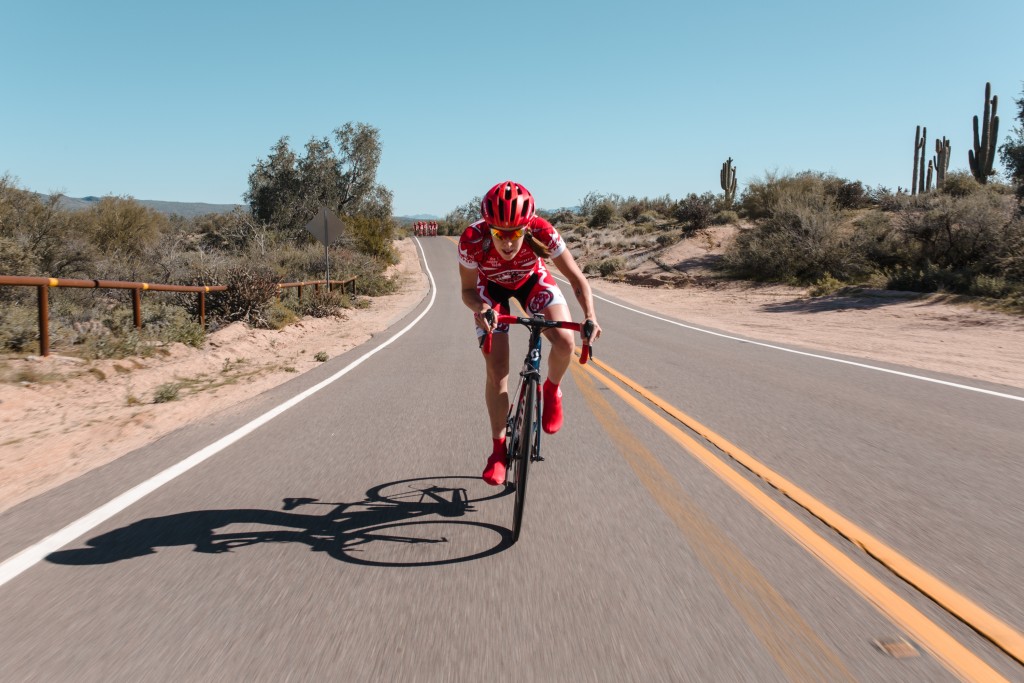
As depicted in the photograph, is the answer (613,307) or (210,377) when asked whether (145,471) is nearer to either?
(210,377)

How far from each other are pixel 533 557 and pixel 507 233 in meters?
1.85

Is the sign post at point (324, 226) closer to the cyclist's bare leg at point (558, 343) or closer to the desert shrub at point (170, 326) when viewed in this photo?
the desert shrub at point (170, 326)

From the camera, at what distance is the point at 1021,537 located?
3.67 meters

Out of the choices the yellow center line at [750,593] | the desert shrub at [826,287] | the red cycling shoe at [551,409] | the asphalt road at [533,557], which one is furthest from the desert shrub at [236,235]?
the yellow center line at [750,593]

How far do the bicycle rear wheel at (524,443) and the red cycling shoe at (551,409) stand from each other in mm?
119

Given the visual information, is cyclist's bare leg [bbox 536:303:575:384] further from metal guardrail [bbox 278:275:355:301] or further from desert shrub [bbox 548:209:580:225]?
desert shrub [bbox 548:209:580:225]

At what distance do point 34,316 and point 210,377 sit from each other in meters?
2.55

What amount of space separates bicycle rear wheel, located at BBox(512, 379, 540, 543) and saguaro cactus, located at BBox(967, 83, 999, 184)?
114 feet

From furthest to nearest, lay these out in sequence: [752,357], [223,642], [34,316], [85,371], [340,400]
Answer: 1. [752,357]
2. [34,316]
3. [85,371]
4. [340,400]
5. [223,642]

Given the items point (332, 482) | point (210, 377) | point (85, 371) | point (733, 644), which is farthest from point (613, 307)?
point (733, 644)

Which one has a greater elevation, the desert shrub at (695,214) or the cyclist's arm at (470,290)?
the desert shrub at (695,214)

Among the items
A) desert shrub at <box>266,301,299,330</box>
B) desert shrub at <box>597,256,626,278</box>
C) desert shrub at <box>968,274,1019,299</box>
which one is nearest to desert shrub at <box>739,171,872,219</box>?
desert shrub at <box>597,256,626,278</box>

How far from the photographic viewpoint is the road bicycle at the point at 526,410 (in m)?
3.71

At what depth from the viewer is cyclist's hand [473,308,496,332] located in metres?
3.86
